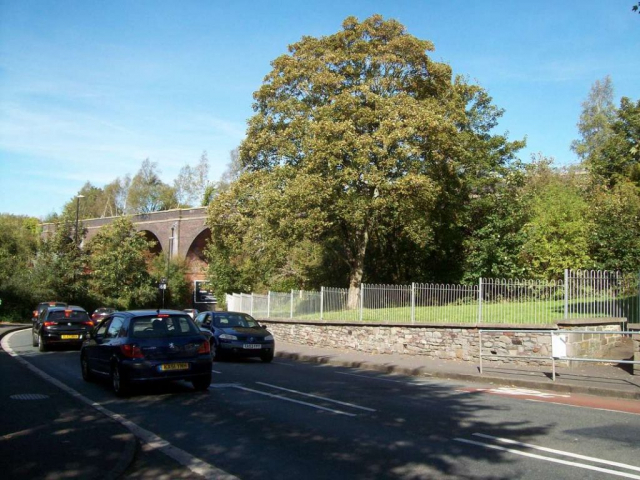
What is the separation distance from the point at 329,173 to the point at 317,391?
1416 cm

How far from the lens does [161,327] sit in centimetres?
1177

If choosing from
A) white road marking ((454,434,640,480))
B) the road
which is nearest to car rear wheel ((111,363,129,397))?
the road

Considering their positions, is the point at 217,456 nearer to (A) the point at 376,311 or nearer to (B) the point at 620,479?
(B) the point at 620,479

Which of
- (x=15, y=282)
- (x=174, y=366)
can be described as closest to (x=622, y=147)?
(x=174, y=366)

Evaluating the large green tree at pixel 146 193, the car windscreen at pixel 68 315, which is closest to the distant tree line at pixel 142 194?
the large green tree at pixel 146 193

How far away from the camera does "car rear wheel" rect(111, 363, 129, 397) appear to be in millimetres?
11109

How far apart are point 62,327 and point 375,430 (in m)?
17.2

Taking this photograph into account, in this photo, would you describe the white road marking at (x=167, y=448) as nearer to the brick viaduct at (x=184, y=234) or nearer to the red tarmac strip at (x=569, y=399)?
the red tarmac strip at (x=569, y=399)

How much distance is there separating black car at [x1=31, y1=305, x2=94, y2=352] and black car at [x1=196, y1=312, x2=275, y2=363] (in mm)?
5576

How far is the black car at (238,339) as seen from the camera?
60.8ft

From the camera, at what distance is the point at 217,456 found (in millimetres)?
6902

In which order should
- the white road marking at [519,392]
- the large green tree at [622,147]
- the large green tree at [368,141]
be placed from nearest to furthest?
1. the white road marking at [519,392]
2. the large green tree at [368,141]
3. the large green tree at [622,147]

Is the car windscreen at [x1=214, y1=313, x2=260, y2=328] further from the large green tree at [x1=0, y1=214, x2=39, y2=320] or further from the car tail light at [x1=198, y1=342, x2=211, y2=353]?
the large green tree at [x1=0, y1=214, x2=39, y2=320]

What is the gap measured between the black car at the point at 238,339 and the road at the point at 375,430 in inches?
200
